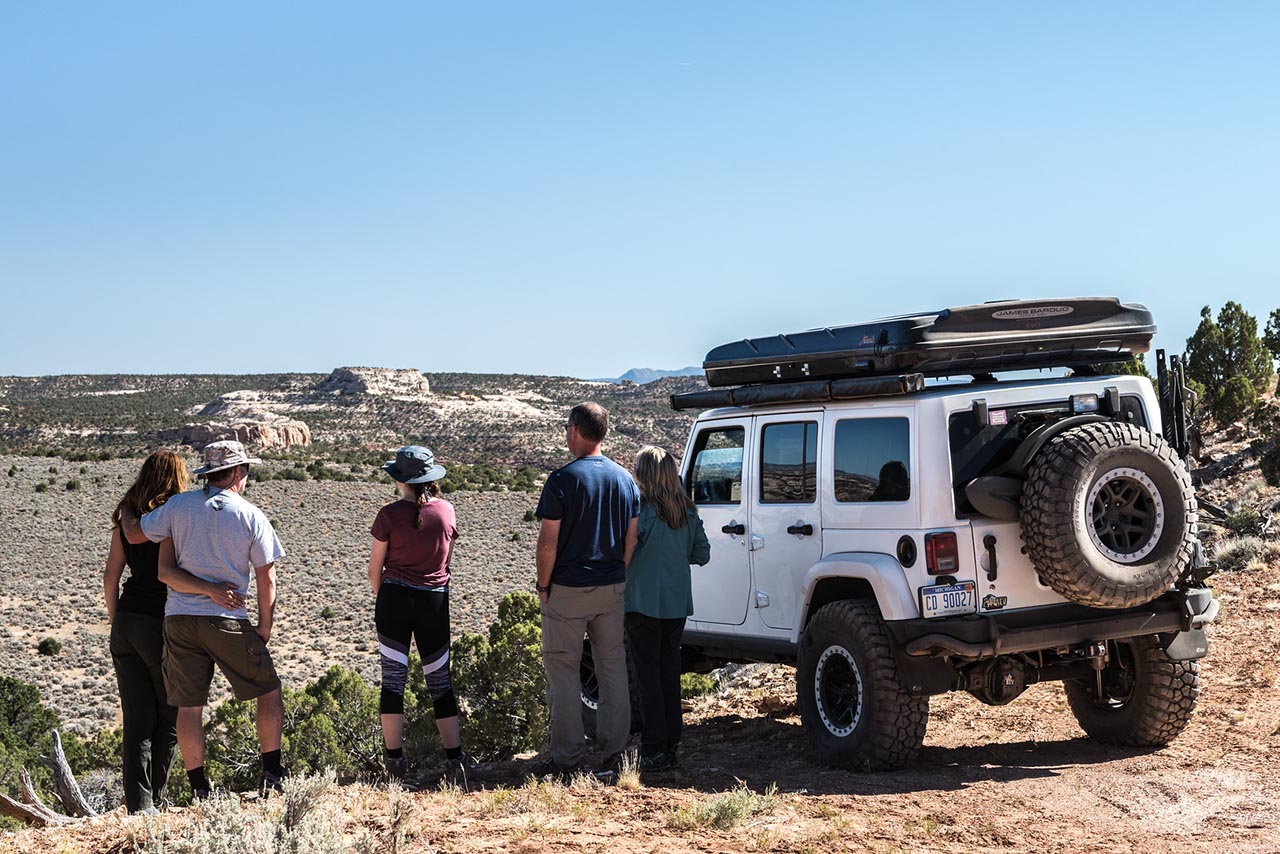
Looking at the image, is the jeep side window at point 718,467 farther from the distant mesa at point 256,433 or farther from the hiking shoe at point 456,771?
the distant mesa at point 256,433

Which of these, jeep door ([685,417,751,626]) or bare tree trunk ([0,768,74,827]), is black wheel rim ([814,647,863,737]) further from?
bare tree trunk ([0,768,74,827])

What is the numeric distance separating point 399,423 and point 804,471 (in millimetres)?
109874

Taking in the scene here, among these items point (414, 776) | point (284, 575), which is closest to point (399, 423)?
point (284, 575)

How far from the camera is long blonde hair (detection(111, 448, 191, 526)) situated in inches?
247

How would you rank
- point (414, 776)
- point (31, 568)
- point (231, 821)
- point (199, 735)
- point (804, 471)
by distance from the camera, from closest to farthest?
point (231, 821) → point (199, 735) → point (804, 471) → point (414, 776) → point (31, 568)

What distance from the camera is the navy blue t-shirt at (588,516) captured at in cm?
654

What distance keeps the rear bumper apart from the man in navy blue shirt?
1.54m

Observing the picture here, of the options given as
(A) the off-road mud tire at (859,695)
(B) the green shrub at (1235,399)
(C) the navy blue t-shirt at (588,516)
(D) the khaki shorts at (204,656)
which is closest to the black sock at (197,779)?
(D) the khaki shorts at (204,656)

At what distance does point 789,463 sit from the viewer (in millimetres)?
7582

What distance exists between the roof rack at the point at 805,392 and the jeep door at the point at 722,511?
16 centimetres

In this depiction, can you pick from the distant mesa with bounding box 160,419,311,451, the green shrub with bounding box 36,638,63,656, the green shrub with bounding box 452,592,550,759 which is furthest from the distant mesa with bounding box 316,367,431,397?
the green shrub with bounding box 452,592,550,759

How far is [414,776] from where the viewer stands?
7.99 m

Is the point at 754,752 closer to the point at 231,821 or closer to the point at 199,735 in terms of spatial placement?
the point at 199,735

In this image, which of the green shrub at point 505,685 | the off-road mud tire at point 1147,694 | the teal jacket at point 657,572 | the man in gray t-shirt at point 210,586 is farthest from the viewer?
the green shrub at point 505,685
